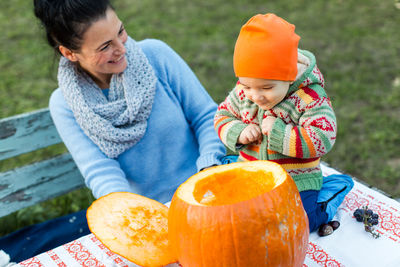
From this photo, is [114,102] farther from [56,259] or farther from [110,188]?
[56,259]

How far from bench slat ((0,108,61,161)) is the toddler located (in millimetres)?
1116

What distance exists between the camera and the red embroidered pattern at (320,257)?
1174mm

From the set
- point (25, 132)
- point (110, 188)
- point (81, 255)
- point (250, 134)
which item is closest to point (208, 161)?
point (110, 188)

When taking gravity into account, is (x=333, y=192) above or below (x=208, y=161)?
above

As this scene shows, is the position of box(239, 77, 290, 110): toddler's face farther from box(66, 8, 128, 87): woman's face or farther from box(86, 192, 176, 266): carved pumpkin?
box(66, 8, 128, 87): woman's face

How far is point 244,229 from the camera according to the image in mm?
952

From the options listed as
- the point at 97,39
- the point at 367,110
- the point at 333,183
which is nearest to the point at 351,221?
the point at 333,183

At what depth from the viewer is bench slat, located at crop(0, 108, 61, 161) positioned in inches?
77.4

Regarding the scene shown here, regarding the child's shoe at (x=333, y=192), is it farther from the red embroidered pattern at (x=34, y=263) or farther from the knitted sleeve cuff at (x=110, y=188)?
the red embroidered pattern at (x=34, y=263)

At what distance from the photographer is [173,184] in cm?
185

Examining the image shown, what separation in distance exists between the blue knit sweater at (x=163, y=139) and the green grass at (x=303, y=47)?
95cm

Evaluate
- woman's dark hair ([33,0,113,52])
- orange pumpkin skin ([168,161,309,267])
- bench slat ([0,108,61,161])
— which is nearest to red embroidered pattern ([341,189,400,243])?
orange pumpkin skin ([168,161,309,267])

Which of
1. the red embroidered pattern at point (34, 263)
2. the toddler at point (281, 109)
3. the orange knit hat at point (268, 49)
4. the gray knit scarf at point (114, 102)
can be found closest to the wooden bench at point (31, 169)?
the gray knit scarf at point (114, 102)

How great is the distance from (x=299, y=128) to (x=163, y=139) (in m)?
0.81
